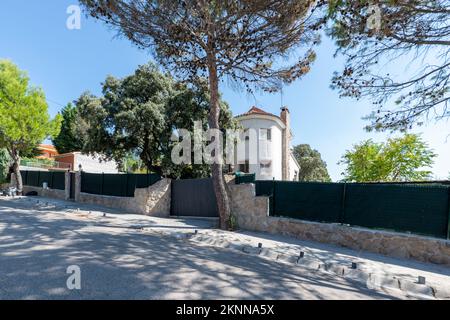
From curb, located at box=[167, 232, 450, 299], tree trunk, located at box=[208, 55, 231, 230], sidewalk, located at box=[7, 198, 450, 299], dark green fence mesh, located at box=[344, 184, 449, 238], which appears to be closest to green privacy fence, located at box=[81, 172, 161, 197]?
sidewalk, located at box=[7, 198, 450, 299]

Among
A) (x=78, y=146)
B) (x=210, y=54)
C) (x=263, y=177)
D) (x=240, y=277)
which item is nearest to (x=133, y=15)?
(x=210, y=54)

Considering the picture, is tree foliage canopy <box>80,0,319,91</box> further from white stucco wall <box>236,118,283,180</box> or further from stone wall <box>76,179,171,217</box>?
white stucco wall <box>236,118,283,180</box>

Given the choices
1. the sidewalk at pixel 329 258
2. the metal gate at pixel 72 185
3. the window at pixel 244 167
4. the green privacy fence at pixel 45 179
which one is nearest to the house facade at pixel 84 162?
the green privacy fence at pixel 45 179

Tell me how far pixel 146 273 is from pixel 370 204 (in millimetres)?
6388

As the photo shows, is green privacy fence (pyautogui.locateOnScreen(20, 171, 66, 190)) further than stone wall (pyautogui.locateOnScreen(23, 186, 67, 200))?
Yes

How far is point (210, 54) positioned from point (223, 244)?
667cm

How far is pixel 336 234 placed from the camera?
24.7 feet

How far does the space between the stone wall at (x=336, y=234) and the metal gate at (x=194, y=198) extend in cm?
166

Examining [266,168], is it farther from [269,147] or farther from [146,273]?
[146,273]

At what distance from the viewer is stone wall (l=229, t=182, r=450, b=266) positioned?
617 cm

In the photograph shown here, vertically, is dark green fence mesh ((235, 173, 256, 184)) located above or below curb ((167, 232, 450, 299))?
above

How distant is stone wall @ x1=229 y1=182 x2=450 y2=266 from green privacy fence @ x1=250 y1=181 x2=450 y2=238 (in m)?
0.25

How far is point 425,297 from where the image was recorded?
14.7 ft

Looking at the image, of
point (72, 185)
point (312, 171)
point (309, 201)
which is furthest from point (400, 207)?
point (312, 171)
